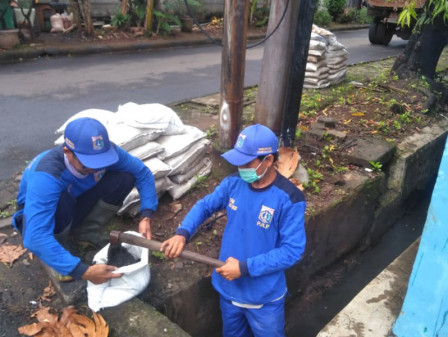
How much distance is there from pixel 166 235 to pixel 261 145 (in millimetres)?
1362

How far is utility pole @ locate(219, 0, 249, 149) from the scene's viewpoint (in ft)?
10.1

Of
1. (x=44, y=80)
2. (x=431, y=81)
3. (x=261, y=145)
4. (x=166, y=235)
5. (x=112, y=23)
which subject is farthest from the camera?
(x=112, y=23)

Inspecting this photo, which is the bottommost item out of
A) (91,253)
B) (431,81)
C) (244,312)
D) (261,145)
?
(244,312)

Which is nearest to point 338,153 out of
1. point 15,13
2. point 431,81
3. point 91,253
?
point 91,253

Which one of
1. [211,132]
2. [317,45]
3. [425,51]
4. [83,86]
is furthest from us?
[83,86]

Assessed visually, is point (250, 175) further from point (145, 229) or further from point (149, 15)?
point (149, 15)

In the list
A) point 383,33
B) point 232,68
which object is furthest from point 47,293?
point 383,33

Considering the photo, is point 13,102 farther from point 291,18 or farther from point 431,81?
point 431,81

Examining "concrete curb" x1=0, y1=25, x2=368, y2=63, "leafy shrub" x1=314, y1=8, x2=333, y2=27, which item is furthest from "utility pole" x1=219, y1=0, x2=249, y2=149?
"leafy shrub" x1=314, y1=8, x2=333, y2=27

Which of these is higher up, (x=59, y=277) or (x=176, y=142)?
(x=176, y=142)

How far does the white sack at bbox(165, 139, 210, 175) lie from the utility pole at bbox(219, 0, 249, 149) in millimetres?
262

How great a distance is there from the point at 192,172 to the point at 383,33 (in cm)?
1225

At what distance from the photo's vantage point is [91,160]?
2.39 m

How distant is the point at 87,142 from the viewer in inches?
93.6
